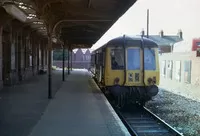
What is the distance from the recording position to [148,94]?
48.8 feet

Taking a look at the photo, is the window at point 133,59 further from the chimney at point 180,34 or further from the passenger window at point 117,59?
the chimney at point 180,34

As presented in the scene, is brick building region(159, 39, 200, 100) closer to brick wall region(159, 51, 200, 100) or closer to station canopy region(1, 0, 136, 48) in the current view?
brick wall region(159, 51, 200, 100)

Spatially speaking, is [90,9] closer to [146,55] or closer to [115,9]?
[115,9]

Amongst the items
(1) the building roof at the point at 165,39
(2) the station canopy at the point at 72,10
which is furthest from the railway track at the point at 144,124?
(1) the building roof at the point at 165,39

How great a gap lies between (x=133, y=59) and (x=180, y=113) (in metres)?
2.91

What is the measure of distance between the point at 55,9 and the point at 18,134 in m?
9.59

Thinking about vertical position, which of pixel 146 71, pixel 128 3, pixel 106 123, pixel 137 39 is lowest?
pixel 106 123

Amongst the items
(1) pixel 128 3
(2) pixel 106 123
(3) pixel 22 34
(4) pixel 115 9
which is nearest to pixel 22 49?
(3) pixel 22 34

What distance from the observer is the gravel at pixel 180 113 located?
11.3 m

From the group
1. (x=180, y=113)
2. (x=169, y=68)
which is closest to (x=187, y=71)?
(x=169, y=68)

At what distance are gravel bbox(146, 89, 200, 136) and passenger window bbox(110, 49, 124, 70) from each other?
239cm

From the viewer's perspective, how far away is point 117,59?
599 inches

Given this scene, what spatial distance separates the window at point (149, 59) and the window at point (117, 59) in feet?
3.14

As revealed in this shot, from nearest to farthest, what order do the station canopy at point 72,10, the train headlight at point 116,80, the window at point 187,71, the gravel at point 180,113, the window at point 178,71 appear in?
1. the gravel at point 180,113
2. the station canopy at point 72,10
3. the train headlight at point 116,80
4. the window at point 187,71
5. the window at point 178,71
